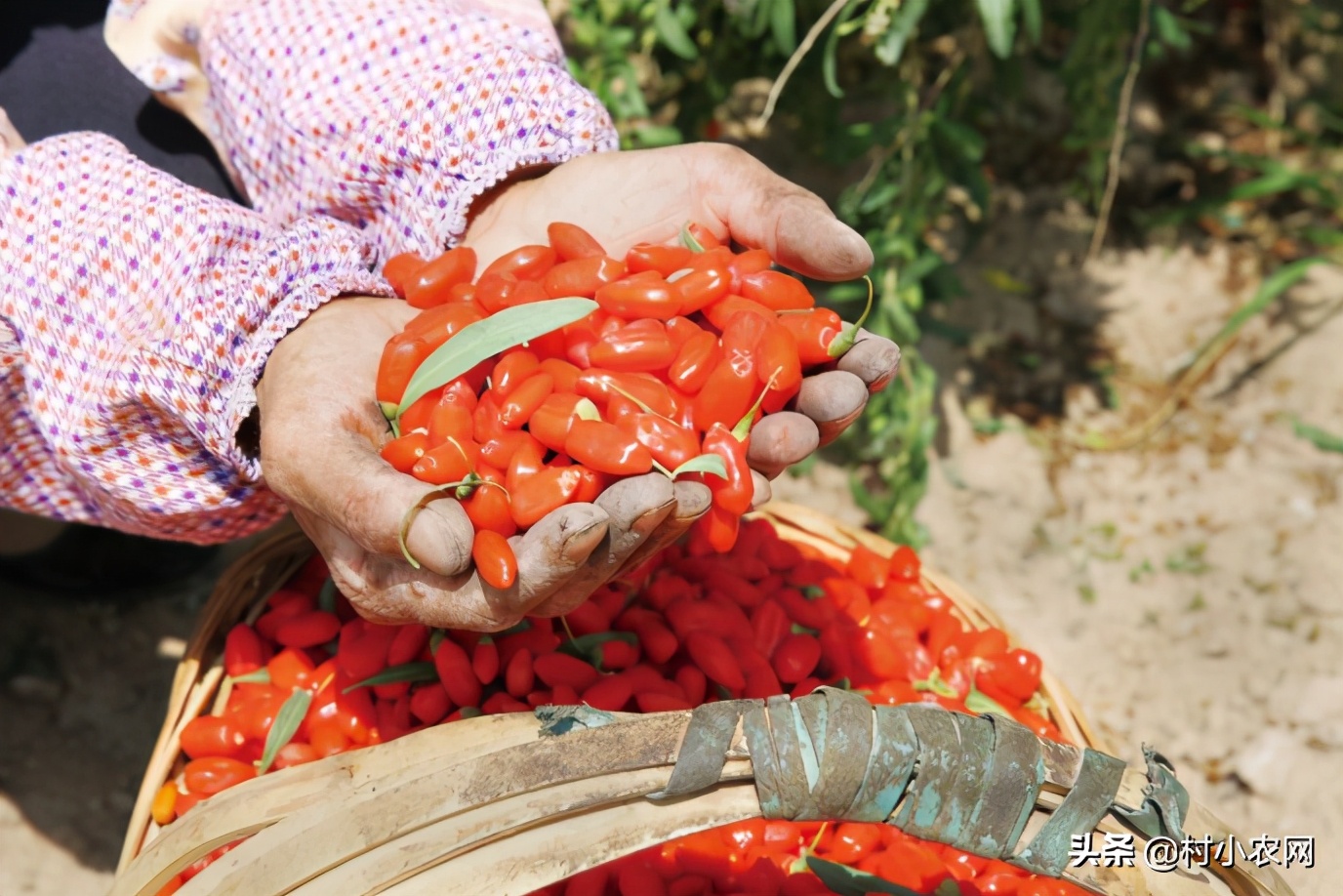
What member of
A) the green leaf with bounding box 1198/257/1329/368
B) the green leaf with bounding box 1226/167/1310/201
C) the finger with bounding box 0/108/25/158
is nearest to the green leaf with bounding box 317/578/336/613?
the finger with bounding box 0/108/25/158

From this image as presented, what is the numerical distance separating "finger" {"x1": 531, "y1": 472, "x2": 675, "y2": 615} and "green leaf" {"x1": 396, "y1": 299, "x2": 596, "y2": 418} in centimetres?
27

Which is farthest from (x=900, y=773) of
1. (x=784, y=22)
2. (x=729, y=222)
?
(x=784, y=22)

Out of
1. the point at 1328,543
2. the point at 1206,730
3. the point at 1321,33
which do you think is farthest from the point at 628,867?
the point at 1321,33

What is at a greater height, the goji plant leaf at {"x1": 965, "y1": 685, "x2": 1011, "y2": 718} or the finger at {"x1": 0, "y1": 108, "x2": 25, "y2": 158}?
the finger at {"x1": 0, "y1": 108, "x2": 25, "y2": 158}

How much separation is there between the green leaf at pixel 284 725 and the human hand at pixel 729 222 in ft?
2.75

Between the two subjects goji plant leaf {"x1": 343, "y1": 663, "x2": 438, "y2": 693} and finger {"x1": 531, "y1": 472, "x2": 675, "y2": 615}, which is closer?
finger {"x1": 531, "y1": 472, "x2": 675, "y2": 615}

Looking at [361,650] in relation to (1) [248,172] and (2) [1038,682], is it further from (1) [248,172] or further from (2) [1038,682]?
(2) [1038,682]

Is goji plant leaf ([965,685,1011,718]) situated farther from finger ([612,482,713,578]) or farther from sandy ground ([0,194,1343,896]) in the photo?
sandy ground ([0,194,1343,896])

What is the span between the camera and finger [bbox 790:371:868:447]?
156cm

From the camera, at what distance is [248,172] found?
2.12 meters

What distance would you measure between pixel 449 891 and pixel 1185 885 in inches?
37.3

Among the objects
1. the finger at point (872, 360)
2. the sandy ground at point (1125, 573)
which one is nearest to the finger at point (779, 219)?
the finger at point (872, 360)

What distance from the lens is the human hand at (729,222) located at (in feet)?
5.16

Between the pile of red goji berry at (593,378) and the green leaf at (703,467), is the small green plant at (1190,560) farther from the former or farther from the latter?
the green leaf at (703,467)
